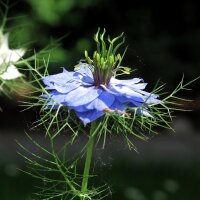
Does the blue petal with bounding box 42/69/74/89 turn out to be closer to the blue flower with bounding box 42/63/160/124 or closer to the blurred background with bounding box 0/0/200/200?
the blue flower with bounding box 42/63/160/124

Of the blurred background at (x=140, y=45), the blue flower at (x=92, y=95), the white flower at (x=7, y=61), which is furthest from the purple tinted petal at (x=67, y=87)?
the blurred background at (x=140, y=45)

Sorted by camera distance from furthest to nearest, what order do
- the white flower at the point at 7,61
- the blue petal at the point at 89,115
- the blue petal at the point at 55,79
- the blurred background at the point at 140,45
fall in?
the blurred background at the point at 140,45 → the white flower at the point at 7,61 → the blue petal at the point at 55,79 → the blue petal at the point at 89,115

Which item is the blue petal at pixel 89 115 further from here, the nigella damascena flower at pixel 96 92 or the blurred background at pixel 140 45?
the blurred background at pixel 140 45

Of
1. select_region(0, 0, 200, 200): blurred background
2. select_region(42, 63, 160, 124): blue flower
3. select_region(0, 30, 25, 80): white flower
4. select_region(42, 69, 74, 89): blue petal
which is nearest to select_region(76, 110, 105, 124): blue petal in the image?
select_region(42, 63, 160, 124): blue flower

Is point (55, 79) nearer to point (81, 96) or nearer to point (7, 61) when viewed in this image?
point (81, 96)

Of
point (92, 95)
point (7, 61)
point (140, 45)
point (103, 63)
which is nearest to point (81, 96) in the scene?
point (92, 95)

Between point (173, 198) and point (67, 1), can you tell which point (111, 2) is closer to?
point (67, 1)
